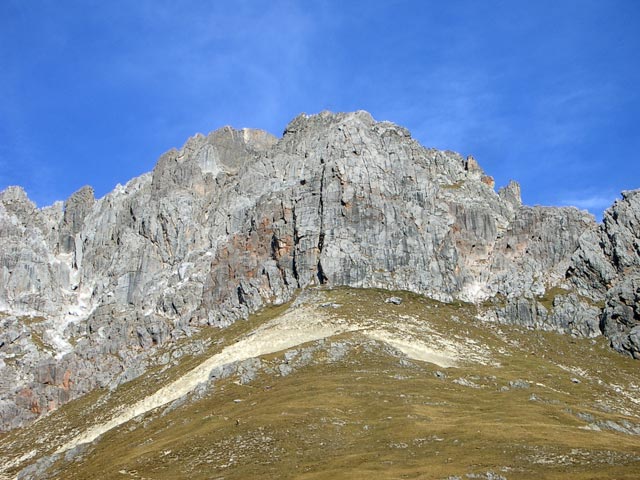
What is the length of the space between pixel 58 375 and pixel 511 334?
130m

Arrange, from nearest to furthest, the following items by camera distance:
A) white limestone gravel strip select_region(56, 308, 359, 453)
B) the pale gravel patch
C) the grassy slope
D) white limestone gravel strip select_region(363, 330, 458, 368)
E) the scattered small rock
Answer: the grassy slope
the scattered small rock
white limestone gravel strip select_region(56, 308, 359, 453)
white limestone gravel strip select_region(363, 330, 458, 368)
the pale gravel patch

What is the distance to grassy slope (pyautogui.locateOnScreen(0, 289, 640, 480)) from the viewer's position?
190ft

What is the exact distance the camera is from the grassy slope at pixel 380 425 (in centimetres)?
5806

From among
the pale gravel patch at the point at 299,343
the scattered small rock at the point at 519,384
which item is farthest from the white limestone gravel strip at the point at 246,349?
the scattered small rock at the point at 519,384

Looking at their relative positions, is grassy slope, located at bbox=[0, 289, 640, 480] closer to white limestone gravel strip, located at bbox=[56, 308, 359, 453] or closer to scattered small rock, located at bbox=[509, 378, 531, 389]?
scattered small rock, located at bbox=[509, 378, 531, 389]

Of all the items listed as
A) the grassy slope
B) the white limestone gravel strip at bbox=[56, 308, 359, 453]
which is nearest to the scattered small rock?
the grassy slope

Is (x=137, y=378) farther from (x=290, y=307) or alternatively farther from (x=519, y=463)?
(x=519, y=463)

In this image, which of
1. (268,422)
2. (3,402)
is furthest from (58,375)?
(268,422)

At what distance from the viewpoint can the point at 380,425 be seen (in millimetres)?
74812

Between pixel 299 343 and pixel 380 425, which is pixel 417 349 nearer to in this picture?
pixel 299 343

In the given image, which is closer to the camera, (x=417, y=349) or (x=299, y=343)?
(x=417, y=349)

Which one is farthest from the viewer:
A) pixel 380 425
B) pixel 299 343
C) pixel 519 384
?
pixel 299 343

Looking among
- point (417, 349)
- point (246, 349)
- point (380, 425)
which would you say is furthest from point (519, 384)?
point (246, 349)

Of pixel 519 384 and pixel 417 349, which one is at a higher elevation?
pixel 417 349
